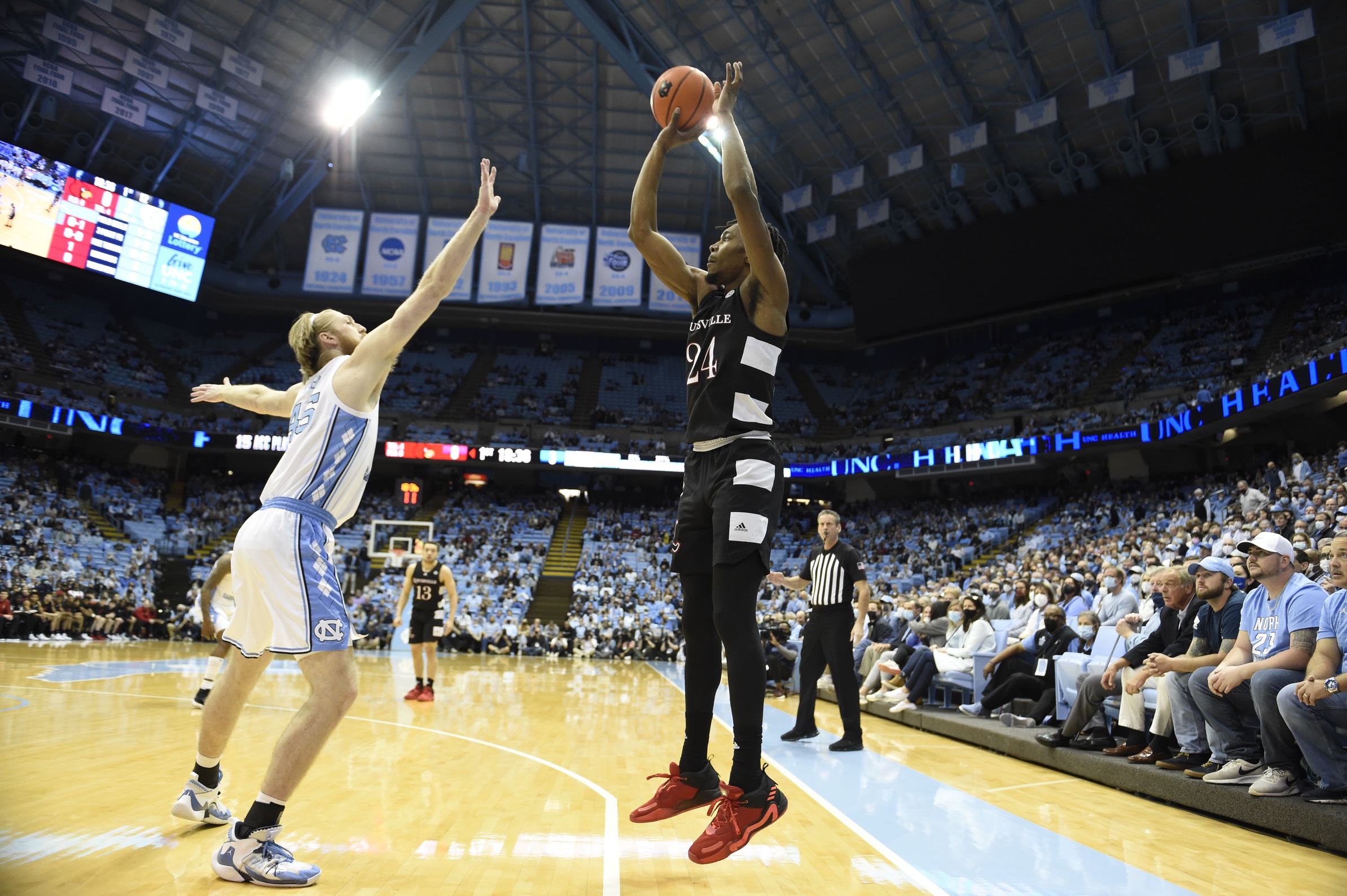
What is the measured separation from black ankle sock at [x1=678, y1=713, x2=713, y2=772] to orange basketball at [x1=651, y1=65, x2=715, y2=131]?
7.49ft

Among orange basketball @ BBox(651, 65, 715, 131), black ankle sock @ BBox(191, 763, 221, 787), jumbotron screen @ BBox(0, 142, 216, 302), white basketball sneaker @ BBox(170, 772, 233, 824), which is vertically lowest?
white basketball sneaker @ BBox(170, 772, 233, 824)

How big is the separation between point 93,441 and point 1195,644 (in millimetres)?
33863

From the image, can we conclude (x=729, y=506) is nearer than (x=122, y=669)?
Yes

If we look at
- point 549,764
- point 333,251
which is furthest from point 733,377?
point 333,251

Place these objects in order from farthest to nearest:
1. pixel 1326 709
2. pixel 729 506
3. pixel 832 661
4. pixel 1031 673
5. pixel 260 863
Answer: pixel 1031 673
pixel 832 661
pixel 1326 709
pixel 729 506
pixel 260 863

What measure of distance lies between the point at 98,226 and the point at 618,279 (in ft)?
49.3

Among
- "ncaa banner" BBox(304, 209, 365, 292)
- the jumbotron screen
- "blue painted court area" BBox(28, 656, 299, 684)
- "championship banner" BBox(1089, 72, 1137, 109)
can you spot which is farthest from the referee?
the jumbotron screen

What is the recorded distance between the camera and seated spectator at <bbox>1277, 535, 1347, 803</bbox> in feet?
12.7

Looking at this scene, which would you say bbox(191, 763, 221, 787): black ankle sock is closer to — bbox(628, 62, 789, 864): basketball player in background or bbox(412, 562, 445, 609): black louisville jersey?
bbox(628, 62, 789, 864): basketball player in background

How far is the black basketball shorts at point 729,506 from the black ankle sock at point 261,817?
1.60 metres

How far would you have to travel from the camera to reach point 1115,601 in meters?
8.34

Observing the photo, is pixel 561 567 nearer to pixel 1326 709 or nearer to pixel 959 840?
pixel 959 840

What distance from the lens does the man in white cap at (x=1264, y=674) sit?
13.6ft

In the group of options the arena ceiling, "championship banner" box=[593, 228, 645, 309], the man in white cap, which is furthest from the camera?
"championship banner" box=[593, 228, 645, 309]
